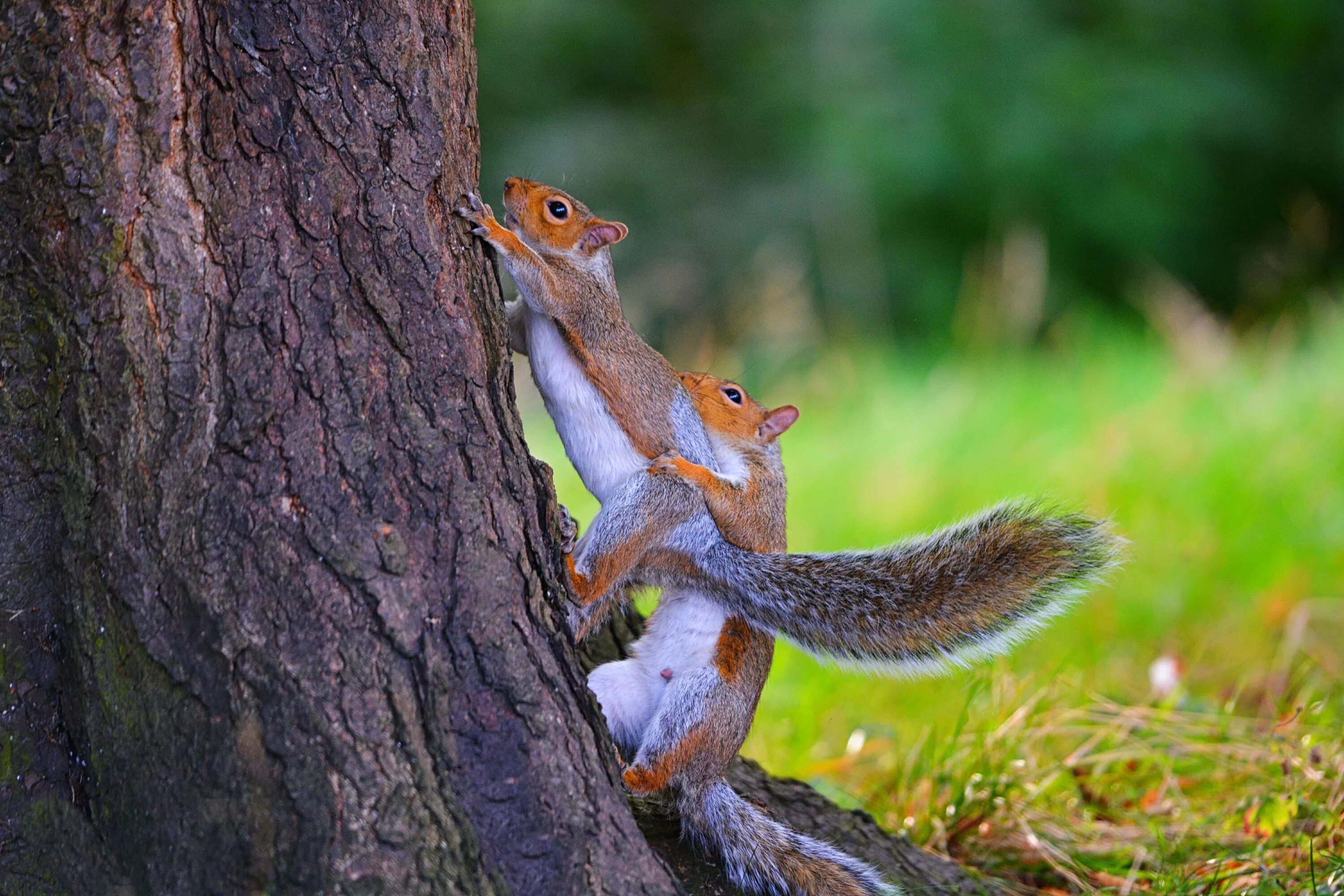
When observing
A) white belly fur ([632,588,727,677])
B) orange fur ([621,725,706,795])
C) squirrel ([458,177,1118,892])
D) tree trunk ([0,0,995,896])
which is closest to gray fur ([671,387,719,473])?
squirrel ([458,177,1118,892])

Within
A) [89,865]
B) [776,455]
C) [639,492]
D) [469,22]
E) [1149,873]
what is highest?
[469,22]

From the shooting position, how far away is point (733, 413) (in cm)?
223

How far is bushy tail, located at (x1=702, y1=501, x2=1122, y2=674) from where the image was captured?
169 cm

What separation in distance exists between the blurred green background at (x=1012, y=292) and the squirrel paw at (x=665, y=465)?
57cm

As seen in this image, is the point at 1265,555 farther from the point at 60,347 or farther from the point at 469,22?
the point at 60,347

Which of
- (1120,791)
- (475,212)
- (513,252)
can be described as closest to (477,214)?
(475,212)

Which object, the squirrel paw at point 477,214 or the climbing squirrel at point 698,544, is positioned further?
the climbing squirrel at point 698,544

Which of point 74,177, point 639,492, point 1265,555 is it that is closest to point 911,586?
point 639,492

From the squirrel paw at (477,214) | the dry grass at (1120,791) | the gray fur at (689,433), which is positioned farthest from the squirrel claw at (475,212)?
the dry grass at (1120,791)

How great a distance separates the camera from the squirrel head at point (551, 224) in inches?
79.3

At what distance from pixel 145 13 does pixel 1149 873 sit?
168 centimetres

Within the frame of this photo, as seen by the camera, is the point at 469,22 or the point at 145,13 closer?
the point at 145,13

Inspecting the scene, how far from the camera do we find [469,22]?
1.53 m

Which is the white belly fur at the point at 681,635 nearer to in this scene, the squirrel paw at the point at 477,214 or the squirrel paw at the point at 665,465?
the squirrel paw at the point at 665,465
